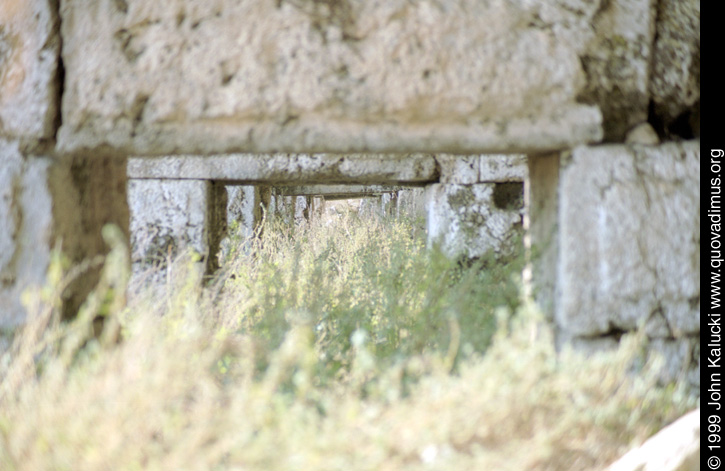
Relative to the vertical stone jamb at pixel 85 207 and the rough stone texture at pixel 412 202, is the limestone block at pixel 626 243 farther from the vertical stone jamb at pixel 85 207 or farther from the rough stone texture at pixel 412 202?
the rough stone texture at pixel 412 202

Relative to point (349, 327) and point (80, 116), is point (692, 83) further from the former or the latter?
point (80, 116)

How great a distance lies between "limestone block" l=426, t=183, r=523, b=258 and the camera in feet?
12.7

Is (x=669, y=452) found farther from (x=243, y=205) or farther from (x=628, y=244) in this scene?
(x=243, y=205)

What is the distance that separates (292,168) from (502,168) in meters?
1.51

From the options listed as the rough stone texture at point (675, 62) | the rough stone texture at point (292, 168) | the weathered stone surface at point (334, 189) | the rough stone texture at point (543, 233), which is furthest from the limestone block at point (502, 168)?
the weathered stone surface at point (334, 189)

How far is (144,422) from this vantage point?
4.42 ft

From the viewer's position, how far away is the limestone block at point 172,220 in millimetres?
4023

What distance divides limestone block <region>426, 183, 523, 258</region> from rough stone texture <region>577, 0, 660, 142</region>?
2117 mm

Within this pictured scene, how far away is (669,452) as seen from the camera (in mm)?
1411

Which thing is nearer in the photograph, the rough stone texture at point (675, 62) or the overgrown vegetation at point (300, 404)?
the overgrown vegetation at point (300, 404)

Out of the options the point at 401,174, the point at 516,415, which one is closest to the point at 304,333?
the point at 516,415

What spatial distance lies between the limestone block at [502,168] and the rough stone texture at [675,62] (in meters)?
A: 1.97

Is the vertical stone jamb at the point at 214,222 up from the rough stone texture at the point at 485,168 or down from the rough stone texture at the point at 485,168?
down

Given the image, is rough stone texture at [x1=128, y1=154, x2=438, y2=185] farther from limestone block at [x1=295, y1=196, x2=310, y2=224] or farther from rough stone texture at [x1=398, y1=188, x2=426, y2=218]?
limestone block at [x1=295, y1=196, x2=310, y2=224]
